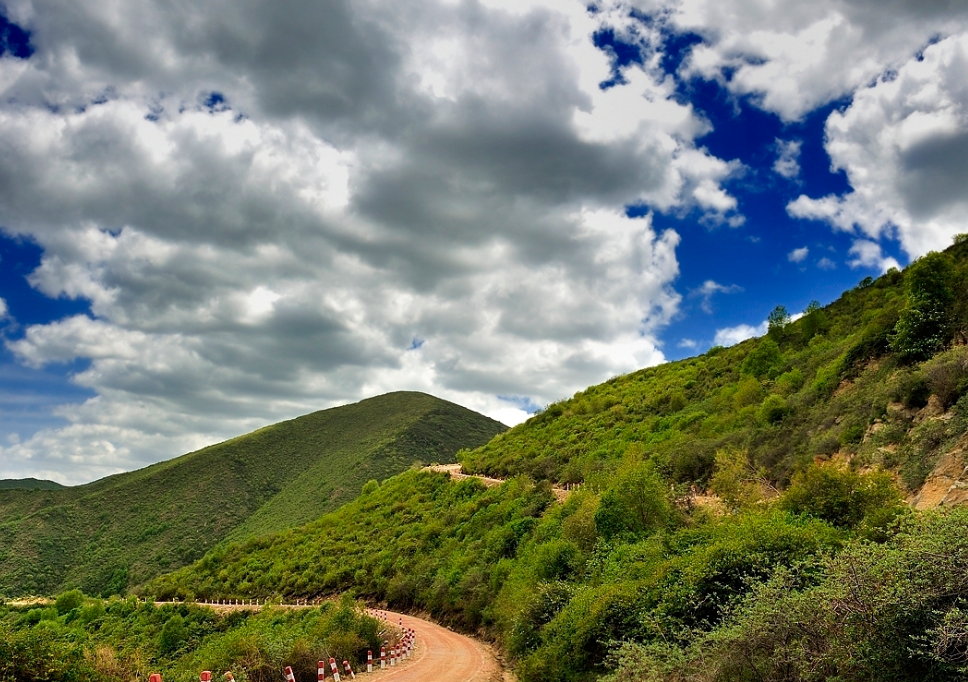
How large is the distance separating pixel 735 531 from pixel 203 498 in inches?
3892

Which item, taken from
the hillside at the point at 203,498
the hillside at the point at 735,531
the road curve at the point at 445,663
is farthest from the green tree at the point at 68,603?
the road curve at the point at 445,663

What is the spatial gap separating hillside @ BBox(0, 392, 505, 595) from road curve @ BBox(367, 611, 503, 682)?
2286 inches

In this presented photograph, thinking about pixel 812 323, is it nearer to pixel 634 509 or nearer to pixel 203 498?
pixel 634 509

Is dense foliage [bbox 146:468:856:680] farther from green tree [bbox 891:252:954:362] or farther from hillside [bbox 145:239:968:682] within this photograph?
green tree [bbox 891:252:954:362]

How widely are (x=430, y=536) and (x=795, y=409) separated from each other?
28.1 m

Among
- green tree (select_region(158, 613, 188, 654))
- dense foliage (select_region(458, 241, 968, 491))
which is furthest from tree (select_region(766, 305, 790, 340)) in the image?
green tree (select_region(158, 613, 188, 654))

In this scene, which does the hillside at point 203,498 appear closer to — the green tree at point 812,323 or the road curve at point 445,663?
the road curve at point 445,663

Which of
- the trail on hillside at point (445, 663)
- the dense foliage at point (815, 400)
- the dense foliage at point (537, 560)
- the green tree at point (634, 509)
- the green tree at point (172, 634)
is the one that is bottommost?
the green tree at point (172, 634)

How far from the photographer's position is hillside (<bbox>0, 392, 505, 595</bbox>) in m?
76.8

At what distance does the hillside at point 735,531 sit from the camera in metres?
8.13

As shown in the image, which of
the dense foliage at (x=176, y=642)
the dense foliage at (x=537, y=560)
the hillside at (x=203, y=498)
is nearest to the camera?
the dense foliage at (x=176, y=642)

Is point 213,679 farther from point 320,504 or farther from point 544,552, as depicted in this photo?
point 320,504

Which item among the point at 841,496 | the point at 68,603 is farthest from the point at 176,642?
the point at 841,496

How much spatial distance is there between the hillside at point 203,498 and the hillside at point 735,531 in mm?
32338
